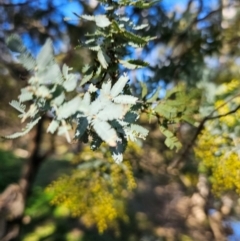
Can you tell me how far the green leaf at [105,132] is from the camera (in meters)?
0.86

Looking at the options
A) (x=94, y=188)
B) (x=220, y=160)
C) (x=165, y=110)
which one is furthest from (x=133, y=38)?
(x=94, y=188)

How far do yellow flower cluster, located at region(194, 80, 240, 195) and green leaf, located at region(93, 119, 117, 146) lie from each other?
985 millimetres

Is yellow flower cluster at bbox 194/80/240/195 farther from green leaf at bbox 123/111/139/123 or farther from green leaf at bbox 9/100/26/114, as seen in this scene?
green leaf at bbox 9/100/26/114

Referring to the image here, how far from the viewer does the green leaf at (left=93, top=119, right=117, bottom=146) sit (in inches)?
33.7

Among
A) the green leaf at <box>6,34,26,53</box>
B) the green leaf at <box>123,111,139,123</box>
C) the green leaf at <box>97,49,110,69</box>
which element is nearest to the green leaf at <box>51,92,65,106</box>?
the green leaf at <box>6,34,26,53</box>

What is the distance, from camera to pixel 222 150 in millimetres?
1909

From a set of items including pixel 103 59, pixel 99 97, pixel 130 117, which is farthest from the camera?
pixel 103 59

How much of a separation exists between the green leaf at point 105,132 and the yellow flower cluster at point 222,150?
0.99 meters

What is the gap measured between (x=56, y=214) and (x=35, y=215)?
1.21 feet

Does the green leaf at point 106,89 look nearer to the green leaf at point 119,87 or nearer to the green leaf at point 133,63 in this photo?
the green leaf at point 119,87

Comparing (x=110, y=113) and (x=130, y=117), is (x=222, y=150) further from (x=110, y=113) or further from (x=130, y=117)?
(x=110, y=113)

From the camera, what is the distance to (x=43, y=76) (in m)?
0.86

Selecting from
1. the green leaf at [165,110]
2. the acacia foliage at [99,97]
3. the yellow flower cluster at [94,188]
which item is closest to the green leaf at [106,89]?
the acacia foliage at [99,97]

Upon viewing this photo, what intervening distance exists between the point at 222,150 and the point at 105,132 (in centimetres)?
114
